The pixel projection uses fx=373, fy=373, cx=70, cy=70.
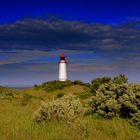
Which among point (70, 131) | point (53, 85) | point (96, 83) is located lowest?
point (70, 131)

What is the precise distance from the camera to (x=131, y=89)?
48.6 ft

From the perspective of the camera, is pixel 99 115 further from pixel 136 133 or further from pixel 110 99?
pixel 136 133

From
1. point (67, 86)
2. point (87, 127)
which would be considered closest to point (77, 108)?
point (87, 127)

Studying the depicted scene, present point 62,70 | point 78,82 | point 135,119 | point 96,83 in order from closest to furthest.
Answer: point 135,119 → point 96,83 → point 78,82 → point 62,70

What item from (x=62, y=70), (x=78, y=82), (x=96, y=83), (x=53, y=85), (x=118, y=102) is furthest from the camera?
(x=62, y=70)

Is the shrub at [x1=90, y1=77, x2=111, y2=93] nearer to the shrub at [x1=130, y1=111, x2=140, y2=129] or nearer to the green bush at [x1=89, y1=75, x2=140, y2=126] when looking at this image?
the green bush at [x1=89, y1=75, x2=140, y2=126]

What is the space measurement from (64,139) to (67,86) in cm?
3500

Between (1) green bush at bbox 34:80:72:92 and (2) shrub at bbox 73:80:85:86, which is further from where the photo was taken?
(2) shrub at bbox 73:80:85:86

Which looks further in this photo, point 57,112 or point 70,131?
point 57,112

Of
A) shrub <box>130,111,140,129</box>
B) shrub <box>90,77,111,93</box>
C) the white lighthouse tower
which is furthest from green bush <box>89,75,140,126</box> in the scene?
the white lighthouse tower

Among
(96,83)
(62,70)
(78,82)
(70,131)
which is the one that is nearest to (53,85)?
(78,82)

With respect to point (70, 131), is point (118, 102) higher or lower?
higher

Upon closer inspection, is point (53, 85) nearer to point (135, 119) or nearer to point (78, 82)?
point (78, 82)

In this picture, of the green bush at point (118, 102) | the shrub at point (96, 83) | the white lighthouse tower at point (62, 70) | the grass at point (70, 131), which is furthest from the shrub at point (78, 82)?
the grass at point (70, 131)
